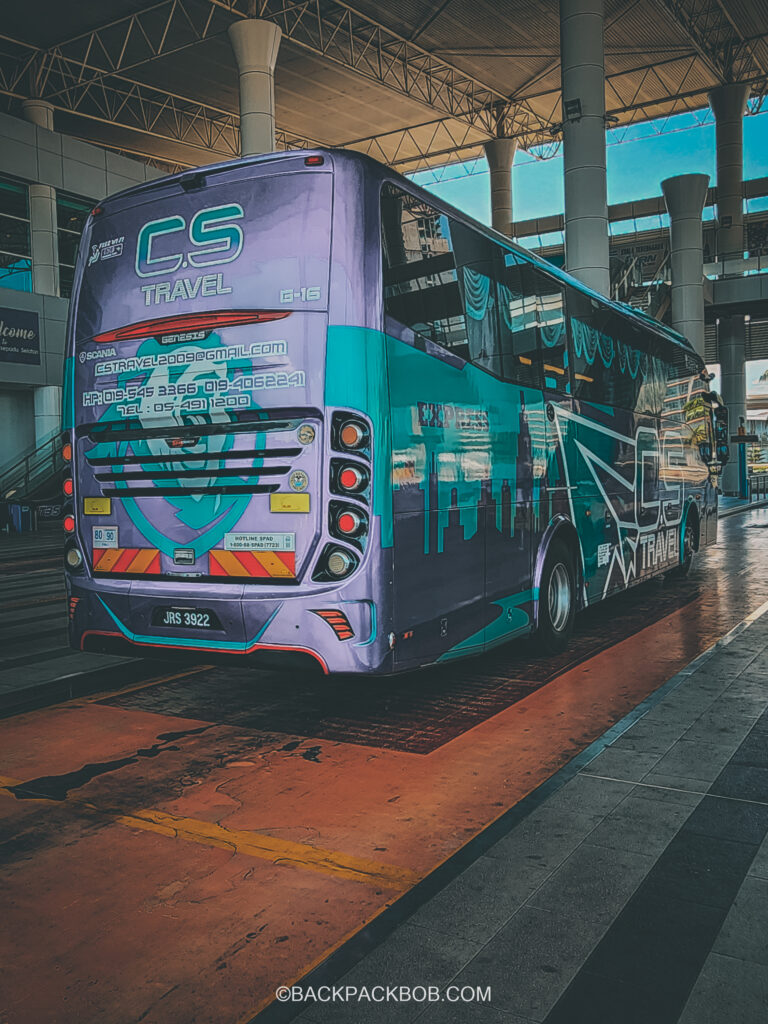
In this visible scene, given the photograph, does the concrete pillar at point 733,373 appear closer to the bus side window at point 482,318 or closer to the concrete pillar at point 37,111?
the concrete pillar at point 37,111

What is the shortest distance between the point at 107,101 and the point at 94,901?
39412mm

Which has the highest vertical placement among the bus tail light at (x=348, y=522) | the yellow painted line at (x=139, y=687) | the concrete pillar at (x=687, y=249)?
the concrete pillar at (x=687, y=249)

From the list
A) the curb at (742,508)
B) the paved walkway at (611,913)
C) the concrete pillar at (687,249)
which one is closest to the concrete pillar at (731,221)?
the curb at (742,508)

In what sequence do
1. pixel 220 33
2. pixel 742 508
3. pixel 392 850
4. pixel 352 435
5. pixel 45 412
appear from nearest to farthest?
pixel 392 850 < pixel 352 435 < pixel 220 33 < pixel 45 412 < pixel 742 508

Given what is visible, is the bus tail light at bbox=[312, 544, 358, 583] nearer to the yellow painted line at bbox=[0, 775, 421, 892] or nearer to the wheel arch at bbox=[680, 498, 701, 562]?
the yellow painted line at bbox=[0, 775, 421, 892]

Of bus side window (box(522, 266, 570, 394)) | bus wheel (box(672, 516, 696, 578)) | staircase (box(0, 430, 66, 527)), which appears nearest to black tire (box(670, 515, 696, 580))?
bus wheel (box(672, 516, 696, 578))

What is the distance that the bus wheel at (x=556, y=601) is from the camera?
8195 millimetres

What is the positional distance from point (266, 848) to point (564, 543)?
5.15 metres

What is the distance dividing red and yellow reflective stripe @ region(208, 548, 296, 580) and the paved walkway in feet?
6.60

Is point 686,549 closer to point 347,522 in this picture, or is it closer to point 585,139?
point 347,522

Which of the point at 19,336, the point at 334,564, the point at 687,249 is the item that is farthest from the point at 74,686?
the point at 687,249

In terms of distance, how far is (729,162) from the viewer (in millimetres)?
40781

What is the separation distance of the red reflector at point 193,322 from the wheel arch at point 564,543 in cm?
353

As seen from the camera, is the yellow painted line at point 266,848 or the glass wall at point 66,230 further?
the glass wall at point 66,230
